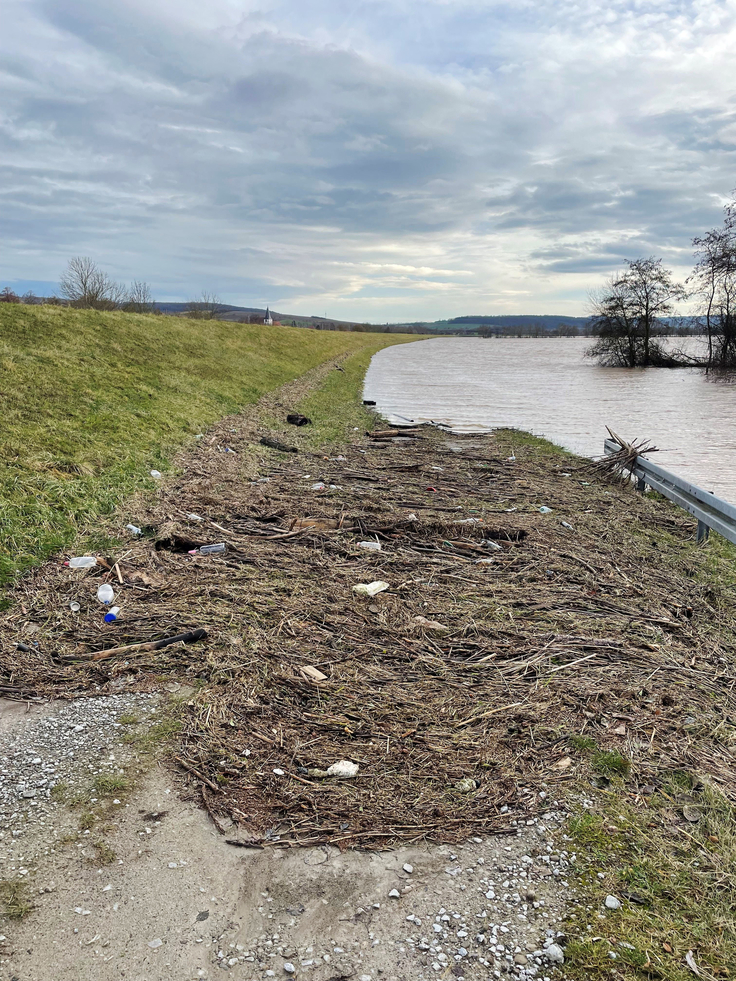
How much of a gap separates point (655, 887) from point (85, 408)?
1141 centimetres

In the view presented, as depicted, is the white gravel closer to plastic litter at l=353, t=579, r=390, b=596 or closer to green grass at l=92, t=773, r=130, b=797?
green grass at l=92, t=773, r=130, b=797

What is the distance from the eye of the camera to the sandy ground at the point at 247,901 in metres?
2.46

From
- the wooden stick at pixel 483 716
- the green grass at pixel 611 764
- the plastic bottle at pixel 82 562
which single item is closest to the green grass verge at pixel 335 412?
the plastic bottle at pixel 82 562

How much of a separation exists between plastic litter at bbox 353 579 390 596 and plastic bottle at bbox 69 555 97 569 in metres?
2.60

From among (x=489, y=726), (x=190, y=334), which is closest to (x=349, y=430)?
(x=489, y=726)

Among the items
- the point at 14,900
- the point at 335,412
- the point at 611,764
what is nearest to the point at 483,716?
the point at 611,764

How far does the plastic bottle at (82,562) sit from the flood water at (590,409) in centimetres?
954

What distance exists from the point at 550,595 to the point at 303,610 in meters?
2.33

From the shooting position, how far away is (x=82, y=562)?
6059mm

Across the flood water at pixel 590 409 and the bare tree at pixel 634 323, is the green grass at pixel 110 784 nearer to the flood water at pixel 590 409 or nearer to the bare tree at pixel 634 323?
the flood water at pixel 590 409

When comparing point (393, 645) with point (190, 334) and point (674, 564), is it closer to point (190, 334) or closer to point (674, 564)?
point (674, 564)

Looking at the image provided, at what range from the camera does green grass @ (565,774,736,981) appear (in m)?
2.44

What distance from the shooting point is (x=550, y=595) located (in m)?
5.84

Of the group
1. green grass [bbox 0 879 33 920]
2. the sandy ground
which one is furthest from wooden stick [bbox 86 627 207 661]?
green grass [bbox 0 879 33 920]
